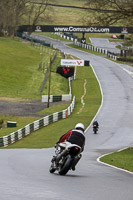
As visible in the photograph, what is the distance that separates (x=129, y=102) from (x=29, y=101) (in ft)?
39.3

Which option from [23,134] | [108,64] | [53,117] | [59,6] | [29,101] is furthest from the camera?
[59,6]

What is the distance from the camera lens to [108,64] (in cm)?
9906

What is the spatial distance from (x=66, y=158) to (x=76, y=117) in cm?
3545

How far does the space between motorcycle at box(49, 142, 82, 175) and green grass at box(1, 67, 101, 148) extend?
54.9 feet

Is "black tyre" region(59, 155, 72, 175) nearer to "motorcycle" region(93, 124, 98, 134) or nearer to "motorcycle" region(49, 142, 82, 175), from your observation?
"motorcycle" region(49, 142, 82, 175)

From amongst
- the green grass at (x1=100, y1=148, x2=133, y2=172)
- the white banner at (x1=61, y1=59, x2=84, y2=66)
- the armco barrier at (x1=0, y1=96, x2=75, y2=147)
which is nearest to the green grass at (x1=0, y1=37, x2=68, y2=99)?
the white banner at (x1=61, y1=59, x2=84, y2=66)

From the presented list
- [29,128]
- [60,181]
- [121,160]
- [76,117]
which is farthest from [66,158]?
[76,117]

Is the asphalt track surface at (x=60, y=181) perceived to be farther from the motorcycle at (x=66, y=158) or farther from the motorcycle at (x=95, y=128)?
the motorcycle at (x=95, y=128)

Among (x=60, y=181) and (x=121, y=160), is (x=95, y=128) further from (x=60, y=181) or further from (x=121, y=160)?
(x=60, y=181)

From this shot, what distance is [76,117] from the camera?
51.5 m

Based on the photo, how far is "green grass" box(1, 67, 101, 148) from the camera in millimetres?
36406

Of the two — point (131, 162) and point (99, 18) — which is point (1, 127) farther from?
point (131, 162)

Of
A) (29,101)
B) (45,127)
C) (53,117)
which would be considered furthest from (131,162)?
(29,101)

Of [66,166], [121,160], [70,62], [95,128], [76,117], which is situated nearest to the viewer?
[66,166]
